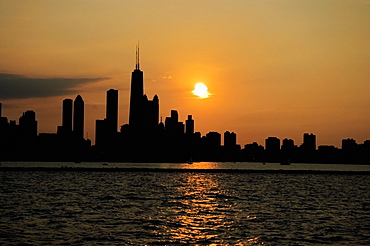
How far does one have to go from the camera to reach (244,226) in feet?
194

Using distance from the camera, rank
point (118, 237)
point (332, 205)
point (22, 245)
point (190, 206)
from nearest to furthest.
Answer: point (22, 245), point (118, 237), point (190, 206), point (332, 205)

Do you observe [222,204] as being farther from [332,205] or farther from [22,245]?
[22,245]

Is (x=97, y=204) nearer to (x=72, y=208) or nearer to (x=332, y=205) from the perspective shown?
(x=72, y=208)

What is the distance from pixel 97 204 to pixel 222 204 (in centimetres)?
1771

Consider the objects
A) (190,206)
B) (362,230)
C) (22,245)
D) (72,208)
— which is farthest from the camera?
(190,206)

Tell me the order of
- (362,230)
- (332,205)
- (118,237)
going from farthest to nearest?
(332,205) → (362,230) → (118,237)

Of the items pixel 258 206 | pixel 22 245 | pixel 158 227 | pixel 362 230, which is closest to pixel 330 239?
pixel 362 230

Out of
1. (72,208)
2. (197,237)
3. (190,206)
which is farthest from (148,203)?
(197,237)

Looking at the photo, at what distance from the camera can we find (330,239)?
51062 millimetres

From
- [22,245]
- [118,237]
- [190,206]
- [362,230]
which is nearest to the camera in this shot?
[22,245]

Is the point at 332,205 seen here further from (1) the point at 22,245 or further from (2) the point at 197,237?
(1) the point at 22,245

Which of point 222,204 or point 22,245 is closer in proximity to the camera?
point 22,245

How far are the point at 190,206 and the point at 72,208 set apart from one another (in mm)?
16058

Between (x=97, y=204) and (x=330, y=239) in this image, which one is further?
(x=97, y=204)
